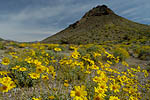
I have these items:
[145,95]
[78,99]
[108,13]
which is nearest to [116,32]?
[108,13]

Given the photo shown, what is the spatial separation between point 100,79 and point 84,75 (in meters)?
1.10

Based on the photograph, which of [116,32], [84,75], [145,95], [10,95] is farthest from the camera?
[116,32]

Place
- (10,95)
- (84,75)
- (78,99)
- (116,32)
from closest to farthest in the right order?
1. (78,99)
2. (10,95)
3. (84,75)
4. (116,32)

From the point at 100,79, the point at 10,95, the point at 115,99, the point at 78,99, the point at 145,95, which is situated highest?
the point at 100,79

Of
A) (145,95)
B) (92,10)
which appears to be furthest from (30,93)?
(92,10)

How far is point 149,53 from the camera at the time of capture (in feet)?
20.8

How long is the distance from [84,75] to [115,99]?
1.20m

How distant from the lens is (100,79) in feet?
4.93

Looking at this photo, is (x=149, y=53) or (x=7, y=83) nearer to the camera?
(x=7, y=83)

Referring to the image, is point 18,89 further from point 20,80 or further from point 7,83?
point 7,83

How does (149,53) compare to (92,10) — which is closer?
(149,53)

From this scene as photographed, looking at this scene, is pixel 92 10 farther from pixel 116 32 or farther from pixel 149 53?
pixel 149 53

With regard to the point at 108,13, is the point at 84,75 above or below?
below

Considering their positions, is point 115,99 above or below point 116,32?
below
